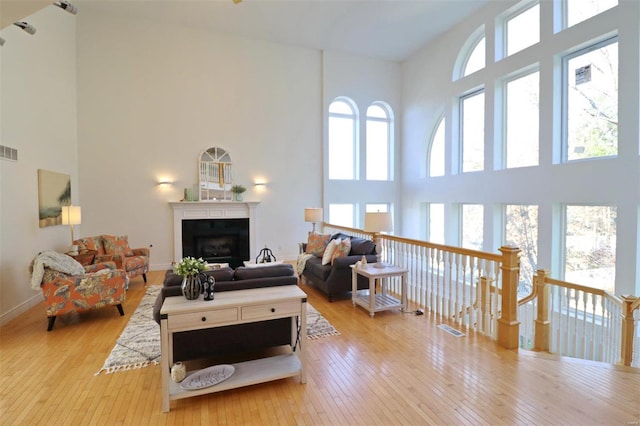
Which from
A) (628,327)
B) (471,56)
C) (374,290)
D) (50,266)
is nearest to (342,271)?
(374,290)

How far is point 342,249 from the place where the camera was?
4.61 meters

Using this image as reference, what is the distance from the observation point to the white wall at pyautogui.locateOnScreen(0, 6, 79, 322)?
381 cm

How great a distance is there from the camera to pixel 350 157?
28.2 feet

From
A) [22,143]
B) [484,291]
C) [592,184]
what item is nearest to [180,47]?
[22,143]

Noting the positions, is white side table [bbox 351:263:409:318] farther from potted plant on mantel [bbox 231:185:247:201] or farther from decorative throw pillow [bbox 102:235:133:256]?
decorative throw pillow [bbox 102:235:133:256]

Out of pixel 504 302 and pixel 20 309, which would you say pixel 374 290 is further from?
pixel 20 309

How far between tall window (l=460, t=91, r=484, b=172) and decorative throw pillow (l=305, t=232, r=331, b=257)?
4001 mm

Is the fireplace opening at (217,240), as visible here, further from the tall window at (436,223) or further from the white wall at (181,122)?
the tall window at (436,223)

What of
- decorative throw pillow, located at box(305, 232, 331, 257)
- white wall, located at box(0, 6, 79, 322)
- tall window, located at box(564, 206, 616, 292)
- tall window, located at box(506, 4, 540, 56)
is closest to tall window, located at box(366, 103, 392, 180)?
tall window, located at box(506, 4, 540, 56)

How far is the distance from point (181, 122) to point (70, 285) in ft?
14.5

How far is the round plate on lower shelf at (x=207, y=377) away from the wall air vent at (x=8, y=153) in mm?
3687

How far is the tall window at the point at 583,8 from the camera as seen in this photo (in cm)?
458

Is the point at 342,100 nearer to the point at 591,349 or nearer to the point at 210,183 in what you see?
the point at 210,183

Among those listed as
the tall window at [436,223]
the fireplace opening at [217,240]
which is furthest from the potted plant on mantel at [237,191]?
the tall window at [436,223]
